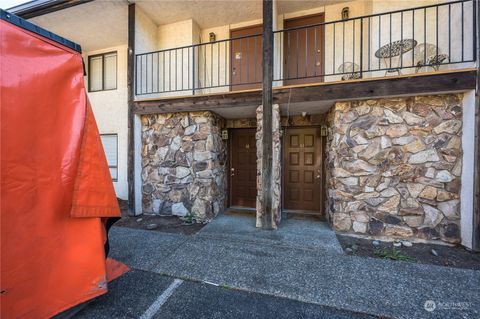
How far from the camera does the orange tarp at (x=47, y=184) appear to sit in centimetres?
137

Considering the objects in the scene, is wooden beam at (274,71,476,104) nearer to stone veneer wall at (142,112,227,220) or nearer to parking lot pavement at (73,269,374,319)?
stone veneer wall at (142,112,227,220)

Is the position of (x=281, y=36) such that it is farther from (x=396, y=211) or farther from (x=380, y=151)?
(x=396, y=211)

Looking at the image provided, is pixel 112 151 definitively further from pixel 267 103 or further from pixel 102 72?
pixel 267 103

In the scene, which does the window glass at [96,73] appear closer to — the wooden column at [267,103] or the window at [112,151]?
the window at [112,151]

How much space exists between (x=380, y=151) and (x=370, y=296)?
7.45 ft

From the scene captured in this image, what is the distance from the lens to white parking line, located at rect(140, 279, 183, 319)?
187 cm

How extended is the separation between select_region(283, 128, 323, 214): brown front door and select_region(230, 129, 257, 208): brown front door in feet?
2.66

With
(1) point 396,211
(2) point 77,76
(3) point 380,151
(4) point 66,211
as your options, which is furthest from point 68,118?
(1) point 396,211

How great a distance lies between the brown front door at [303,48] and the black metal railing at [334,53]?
2 centimetres

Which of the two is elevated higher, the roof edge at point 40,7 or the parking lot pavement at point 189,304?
the roof edge at point 40,7

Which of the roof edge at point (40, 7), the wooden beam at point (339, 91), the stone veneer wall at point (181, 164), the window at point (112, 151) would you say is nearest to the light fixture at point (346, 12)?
the wooden beam at point (339, 91)

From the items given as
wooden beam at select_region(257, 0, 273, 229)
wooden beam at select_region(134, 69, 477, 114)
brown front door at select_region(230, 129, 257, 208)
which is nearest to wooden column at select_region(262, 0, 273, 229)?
wooden beam at select_region(257, 0, 273, 229)

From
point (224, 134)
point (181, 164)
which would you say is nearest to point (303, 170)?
point (224, 134)

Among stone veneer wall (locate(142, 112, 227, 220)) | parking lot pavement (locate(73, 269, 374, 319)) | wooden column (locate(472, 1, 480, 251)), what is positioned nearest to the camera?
parking lot pavement (locate(73, 269, 374, 319))
